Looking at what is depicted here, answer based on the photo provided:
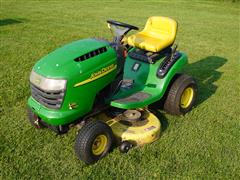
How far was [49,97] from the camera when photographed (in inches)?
129

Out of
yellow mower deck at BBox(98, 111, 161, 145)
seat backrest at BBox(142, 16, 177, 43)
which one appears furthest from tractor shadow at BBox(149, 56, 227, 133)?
seat backrest at BBox(142, 16, 177, 43)

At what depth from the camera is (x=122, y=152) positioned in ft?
12.1

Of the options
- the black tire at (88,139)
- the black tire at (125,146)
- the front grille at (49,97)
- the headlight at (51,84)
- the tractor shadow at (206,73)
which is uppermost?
the headlight at (51,84)

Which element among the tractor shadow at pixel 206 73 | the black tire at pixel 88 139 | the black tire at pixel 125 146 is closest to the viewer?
the black tire at pixel 88 139

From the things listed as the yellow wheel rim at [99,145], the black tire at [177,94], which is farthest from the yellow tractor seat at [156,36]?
the yellow wheel rim at [99,145]

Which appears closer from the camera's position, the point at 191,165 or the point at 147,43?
the point at 191,165

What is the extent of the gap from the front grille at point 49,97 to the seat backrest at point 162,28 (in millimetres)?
1976

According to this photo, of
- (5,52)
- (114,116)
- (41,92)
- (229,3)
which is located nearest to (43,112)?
(41,92)

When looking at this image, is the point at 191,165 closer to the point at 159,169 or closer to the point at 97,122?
the point at 159,169

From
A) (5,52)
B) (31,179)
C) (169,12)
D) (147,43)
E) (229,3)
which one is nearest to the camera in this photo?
(31,179)

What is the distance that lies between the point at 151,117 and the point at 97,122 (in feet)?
3.05

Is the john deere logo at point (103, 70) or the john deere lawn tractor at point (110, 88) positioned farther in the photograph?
the john deere logo at point (103, 70)

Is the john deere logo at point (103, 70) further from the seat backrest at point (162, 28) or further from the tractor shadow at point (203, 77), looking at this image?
the seat backrest at point (162, 28)

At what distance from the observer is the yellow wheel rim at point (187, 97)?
469 centimetres
